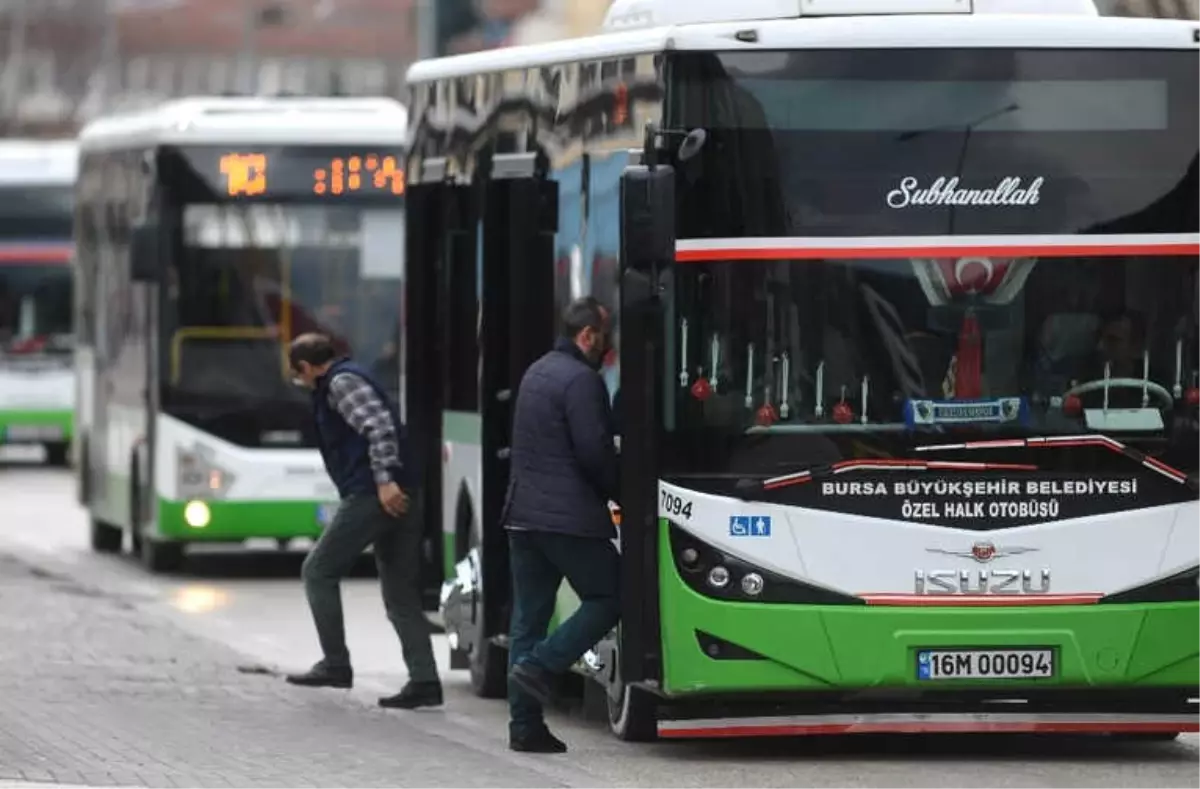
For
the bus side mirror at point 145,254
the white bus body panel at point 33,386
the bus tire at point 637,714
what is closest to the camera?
the bus tire at point 637,714

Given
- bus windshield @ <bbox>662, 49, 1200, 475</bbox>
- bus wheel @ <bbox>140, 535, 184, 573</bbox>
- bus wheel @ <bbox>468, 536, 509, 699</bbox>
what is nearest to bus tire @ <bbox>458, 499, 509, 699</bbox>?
bus wheel @ <bbox>468, 536, 509, 699</bbox>

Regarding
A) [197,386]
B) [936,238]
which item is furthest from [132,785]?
[197,386]

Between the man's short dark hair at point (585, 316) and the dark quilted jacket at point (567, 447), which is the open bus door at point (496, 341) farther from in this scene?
the dark quilted jacket at point (567, 447)

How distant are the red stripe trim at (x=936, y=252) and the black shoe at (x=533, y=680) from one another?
1.63m

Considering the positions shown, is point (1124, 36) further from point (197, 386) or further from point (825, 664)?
point (197, 386)

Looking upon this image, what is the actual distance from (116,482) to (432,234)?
10.0m

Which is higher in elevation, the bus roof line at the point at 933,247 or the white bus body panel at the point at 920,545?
the bus roof line at the point at 933,247

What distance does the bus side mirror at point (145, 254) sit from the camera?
24969mm

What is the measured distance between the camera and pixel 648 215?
509 inches

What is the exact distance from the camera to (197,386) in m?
25.0

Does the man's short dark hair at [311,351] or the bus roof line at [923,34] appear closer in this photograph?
the bus roof line at [923,34]

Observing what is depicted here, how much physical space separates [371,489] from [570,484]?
8.00 ft

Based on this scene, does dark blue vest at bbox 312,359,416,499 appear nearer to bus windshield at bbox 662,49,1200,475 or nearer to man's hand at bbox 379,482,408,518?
man's hand at bbox 379,482,408,518

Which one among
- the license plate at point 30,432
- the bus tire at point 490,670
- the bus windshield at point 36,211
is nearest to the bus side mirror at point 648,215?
the bus tire at point 490,670
